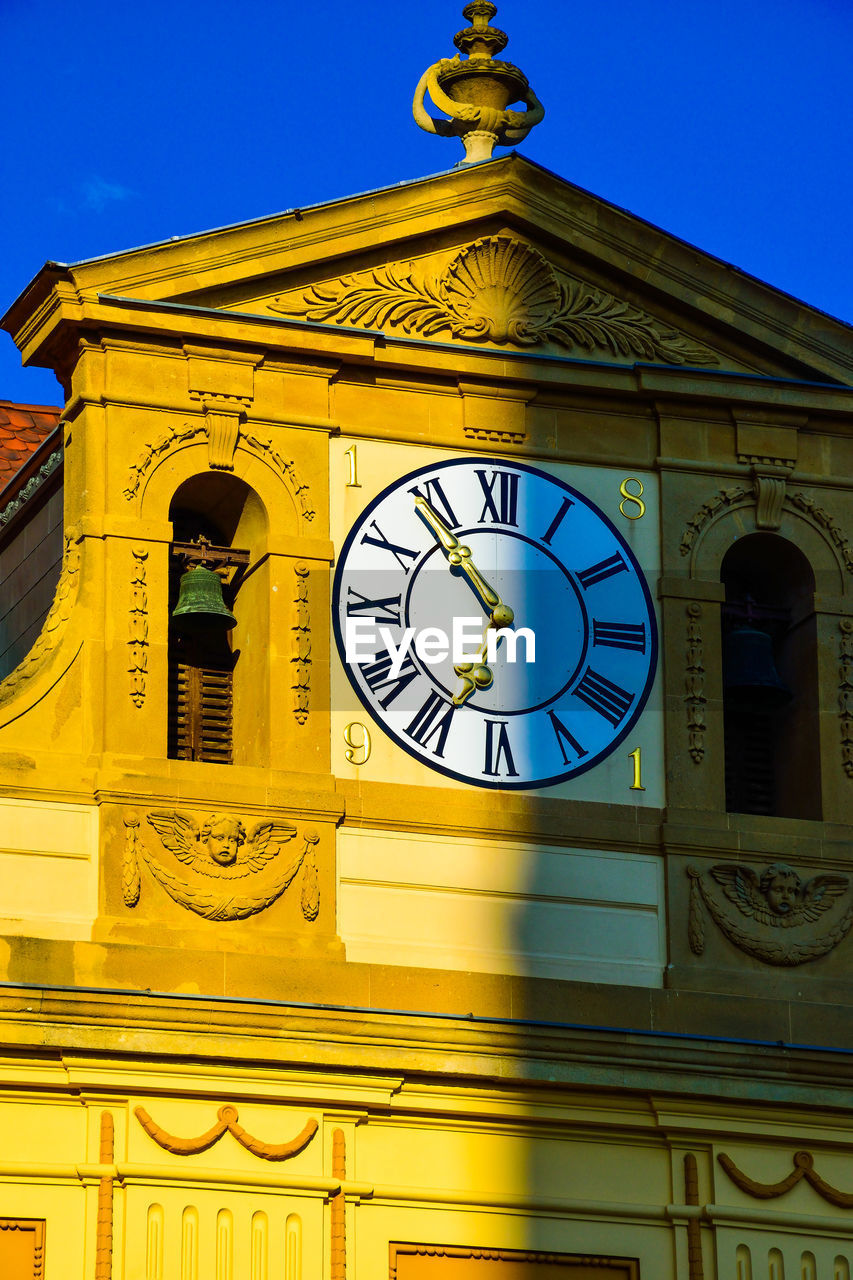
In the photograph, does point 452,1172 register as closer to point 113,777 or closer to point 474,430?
point 113,777

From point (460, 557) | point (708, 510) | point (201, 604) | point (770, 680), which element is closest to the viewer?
point (201, 604)

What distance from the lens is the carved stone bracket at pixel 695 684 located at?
22.8 meters

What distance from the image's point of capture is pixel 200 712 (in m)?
22.5

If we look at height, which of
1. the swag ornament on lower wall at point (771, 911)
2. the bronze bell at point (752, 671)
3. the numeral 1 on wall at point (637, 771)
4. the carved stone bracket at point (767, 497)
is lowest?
the swag ornament on lower wall at point (771, 911)

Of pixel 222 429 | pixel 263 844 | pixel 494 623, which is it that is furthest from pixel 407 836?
pixel 222 429

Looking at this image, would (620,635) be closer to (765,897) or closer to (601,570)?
(601,570)

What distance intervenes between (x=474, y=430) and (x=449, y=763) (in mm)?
1934

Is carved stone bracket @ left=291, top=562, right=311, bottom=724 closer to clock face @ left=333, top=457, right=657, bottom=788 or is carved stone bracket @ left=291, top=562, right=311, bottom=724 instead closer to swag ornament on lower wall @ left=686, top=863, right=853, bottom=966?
clock face @ left=333, top=457, right=657, bottom=788

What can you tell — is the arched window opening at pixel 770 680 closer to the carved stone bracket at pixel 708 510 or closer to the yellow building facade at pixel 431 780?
the yellow building facade at pixel 431 780

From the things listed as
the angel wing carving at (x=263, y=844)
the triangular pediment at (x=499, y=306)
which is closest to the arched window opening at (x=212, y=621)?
the angel wing carving at (x=263, y=844)

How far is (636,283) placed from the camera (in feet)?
77.6

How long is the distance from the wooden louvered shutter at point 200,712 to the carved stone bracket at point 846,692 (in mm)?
3338

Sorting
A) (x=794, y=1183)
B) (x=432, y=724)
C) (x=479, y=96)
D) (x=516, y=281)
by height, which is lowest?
(x=794, y=1183)

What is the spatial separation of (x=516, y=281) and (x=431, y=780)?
301cm
